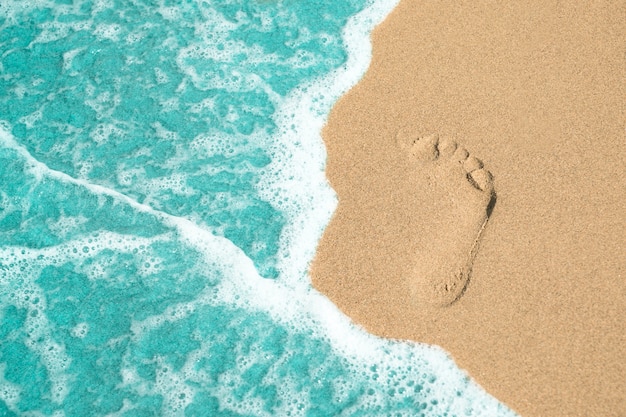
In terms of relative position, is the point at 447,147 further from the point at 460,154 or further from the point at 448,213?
the point at 448,213

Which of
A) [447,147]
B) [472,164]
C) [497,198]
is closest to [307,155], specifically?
[447,147]

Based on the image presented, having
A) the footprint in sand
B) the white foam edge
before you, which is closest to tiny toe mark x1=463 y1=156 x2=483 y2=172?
the footprint in sand

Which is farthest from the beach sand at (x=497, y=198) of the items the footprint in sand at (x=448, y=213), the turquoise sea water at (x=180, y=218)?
the turquoise sea water at (x=180, y=218)

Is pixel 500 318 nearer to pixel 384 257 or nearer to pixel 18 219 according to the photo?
pixel 384 257

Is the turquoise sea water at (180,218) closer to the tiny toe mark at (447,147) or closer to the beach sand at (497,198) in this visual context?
the beach sand at (497,198)

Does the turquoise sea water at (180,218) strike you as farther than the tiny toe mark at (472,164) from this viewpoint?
No

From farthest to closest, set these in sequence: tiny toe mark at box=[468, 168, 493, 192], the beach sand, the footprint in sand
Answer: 1. tiny toe mark at box=[468, 168, 493, 192]
2. the footprint in sand
3. the beach sand

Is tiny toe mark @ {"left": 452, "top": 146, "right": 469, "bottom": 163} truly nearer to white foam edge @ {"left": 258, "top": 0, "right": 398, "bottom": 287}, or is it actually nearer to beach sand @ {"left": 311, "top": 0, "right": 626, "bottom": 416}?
beach sand @ {"left": 311, "top": 0, "right": 626, "bottom": 416}
